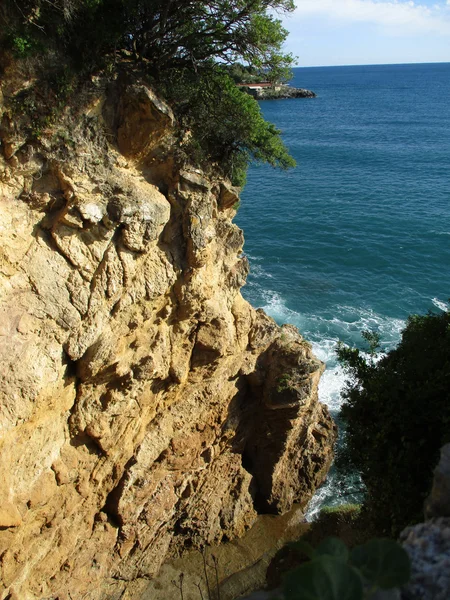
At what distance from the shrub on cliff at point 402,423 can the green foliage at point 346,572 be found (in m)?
7.15

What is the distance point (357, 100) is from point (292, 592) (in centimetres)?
14370

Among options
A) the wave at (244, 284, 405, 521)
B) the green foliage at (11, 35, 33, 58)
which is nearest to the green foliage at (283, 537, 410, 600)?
the green foliage at (11, 35, 33, 58)

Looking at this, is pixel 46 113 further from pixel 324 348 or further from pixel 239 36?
pixel 324 348

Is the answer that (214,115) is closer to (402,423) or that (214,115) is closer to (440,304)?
(402,423)

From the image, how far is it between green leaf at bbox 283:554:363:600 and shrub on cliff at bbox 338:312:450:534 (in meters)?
8.48

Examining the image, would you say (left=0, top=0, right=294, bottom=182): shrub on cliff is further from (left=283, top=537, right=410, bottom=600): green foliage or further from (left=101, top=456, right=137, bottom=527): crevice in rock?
(left=283, top=537, right=410, bottom=600): green foliage

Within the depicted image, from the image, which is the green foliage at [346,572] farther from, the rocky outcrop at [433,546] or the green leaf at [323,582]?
the rocky outcrop at [433,546]

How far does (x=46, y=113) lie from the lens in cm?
1445

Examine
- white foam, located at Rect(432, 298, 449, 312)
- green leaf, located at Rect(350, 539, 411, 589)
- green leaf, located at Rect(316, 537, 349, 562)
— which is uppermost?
green leaf, located at Rect(316, 537, 349, 562)

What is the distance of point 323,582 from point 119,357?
11773 mm

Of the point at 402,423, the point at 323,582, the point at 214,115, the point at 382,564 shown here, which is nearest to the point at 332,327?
the point at 214,115

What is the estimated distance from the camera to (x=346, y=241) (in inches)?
1710

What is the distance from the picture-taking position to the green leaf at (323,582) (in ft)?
15.7

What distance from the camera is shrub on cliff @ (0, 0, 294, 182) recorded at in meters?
14.3
